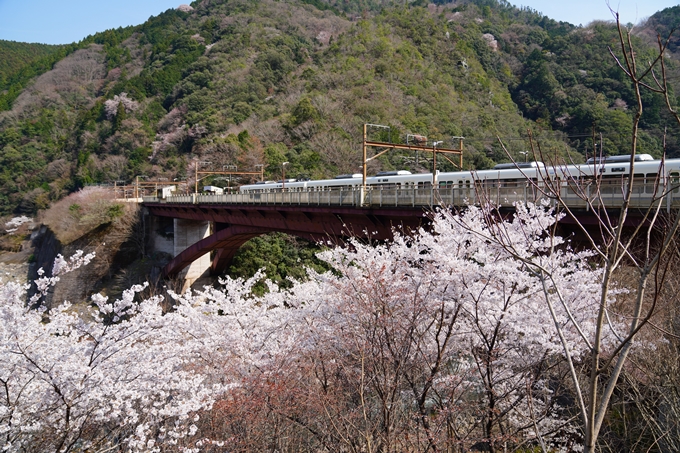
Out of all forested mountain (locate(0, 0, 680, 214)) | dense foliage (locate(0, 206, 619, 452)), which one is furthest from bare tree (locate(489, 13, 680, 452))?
forested mountain (locate(0, 0, 680, 214))

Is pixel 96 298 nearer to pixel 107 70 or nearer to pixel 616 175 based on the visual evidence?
pixel 616 175

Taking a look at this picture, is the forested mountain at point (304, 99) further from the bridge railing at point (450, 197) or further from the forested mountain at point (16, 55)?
the bridge railing at point (450, 197)

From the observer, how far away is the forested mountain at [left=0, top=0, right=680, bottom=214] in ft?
127

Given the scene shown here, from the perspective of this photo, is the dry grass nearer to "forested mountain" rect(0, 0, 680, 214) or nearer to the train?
"forested mountain" rect(0, 0, 680, 214)

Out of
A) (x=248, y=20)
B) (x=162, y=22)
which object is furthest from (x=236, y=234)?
(x=162, y=22)

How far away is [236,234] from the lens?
2180 cm

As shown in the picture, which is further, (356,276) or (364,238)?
(364,238)

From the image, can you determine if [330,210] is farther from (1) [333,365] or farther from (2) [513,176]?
(1) [333,365]

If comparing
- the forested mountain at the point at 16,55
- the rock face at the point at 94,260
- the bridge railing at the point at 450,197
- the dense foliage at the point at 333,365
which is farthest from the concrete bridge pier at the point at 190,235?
the forested mountain at the point at 16,55

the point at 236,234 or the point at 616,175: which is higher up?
the point at 616,175

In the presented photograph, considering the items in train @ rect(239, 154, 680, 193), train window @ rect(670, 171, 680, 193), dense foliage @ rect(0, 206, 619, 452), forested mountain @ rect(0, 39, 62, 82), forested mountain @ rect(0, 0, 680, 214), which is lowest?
dense foliage @ rect(0, 206, 619, 452)

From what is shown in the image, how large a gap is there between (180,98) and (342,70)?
2215 centimetres

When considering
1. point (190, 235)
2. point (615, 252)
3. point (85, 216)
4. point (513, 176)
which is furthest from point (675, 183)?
point (85, 216)

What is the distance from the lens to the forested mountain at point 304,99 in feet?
127
